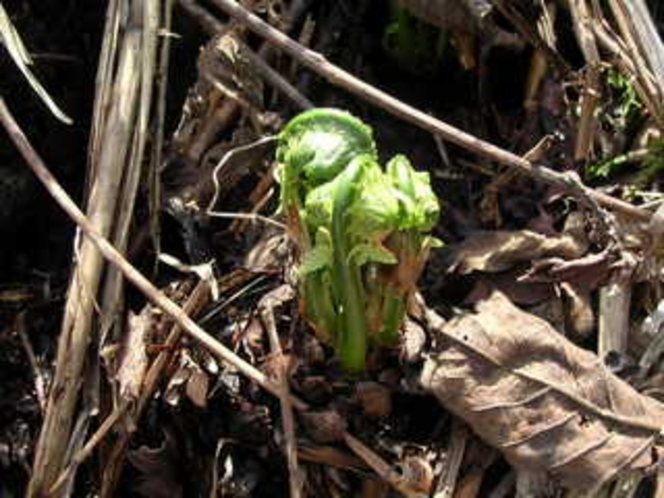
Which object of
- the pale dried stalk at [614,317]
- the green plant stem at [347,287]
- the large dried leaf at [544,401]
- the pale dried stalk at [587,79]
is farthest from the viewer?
the pale dried stalk at [587,79]

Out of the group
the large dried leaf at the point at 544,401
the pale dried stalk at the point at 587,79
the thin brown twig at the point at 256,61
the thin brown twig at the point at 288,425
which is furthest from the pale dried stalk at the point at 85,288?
the pale dried stalk at the point at 587,79

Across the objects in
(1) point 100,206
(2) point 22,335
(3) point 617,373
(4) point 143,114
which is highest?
(4) point 143,114

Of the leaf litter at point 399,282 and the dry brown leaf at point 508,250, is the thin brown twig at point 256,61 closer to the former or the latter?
the leaf litter at point 399,282

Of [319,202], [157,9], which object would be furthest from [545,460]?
[157,9]

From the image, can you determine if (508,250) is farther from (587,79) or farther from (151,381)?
(151,381)

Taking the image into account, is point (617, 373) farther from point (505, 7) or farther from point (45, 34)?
point (45, 34)

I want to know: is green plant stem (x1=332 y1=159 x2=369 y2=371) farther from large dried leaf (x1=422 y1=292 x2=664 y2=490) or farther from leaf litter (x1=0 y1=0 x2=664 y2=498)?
large dried leaf (x1=422 y1=292 x2=664 y2=490)

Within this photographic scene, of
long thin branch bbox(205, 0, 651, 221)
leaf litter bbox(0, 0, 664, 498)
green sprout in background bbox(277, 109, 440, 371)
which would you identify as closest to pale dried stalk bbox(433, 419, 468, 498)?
leaf litter bbox(0, 0, 664, 498)
